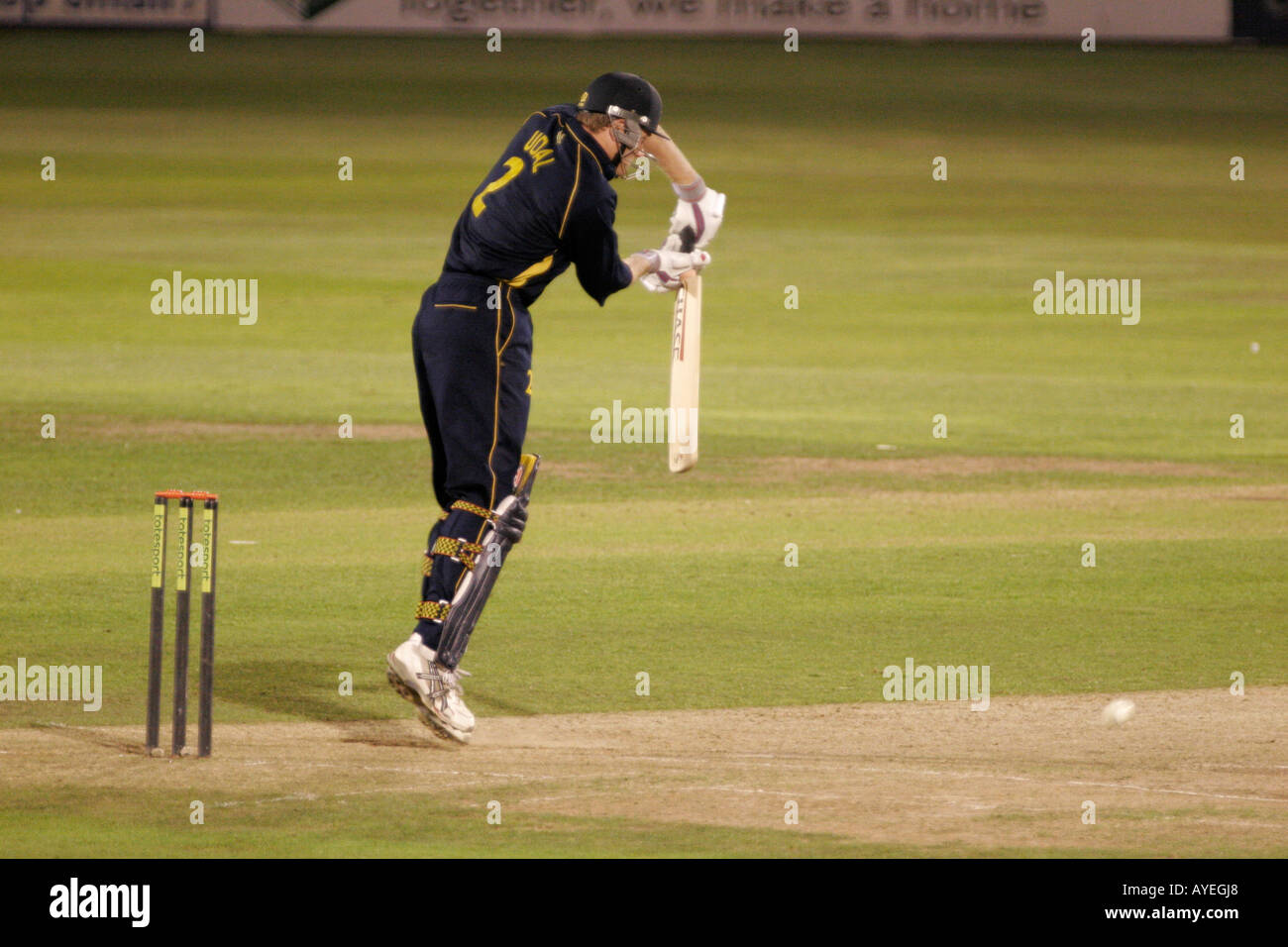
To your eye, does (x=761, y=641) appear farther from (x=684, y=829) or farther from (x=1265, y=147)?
(x=1265, y=147)

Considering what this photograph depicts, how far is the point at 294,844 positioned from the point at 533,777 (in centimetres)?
106

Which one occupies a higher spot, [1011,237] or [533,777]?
[1011,237]

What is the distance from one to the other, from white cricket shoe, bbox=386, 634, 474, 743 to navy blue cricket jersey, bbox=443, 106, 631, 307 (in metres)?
1.33

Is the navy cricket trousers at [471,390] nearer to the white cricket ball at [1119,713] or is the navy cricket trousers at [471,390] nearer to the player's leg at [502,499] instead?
the player's leg at [502,499]

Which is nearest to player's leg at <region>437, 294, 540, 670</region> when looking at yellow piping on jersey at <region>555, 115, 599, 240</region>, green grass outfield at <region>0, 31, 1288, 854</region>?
yellow piping on jersey at <region>555, 115, 599, 240</region>

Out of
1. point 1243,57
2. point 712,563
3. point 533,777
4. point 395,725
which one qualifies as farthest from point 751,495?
point 1243,57

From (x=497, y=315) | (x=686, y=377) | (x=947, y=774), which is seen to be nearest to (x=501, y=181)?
(x=497, y=315)

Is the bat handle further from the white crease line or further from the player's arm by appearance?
the white crease line

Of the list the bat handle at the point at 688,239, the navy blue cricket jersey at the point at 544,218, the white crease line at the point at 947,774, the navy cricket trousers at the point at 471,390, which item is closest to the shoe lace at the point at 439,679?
the navy cricket trousers at the point at 471,390

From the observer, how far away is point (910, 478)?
13539 millimetres

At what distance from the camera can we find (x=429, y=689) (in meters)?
6.97

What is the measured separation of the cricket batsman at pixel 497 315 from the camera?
23.6 feet

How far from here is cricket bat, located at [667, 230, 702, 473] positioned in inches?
326

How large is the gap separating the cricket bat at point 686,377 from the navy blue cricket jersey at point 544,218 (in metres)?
0.97
